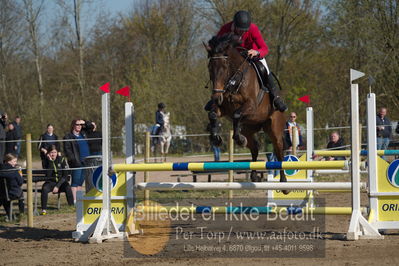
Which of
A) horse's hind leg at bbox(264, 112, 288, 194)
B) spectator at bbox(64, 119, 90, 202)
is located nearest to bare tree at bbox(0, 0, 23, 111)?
spectator at bbox(64, 119, 90, 202)

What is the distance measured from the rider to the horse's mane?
0.60 ft

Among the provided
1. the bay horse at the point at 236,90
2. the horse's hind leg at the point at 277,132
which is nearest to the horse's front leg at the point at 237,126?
the bay horse at the point at 236,90

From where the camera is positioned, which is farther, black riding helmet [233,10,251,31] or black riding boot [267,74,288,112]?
black riding boot [267,74,288,112]

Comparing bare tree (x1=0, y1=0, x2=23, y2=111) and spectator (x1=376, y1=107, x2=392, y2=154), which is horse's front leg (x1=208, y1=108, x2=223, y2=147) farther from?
bare tree (x1=0, y1=0, x2=23, y2=111)

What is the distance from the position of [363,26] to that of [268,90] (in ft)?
52.8

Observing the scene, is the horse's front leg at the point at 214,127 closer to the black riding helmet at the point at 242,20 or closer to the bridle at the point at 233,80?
the bridle at the point at 233,80

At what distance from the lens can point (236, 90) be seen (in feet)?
24.5

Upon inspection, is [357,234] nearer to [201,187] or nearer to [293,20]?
[201,187]

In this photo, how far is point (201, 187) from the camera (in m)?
7.08

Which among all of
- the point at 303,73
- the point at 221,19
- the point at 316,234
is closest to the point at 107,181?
the point at 316,234

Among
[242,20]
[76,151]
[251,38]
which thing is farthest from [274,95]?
[76,151]

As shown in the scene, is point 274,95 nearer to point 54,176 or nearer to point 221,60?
point 221,60

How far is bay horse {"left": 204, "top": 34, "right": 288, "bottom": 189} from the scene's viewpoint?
7.17 m

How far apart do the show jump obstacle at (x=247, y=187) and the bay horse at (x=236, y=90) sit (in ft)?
2.47
